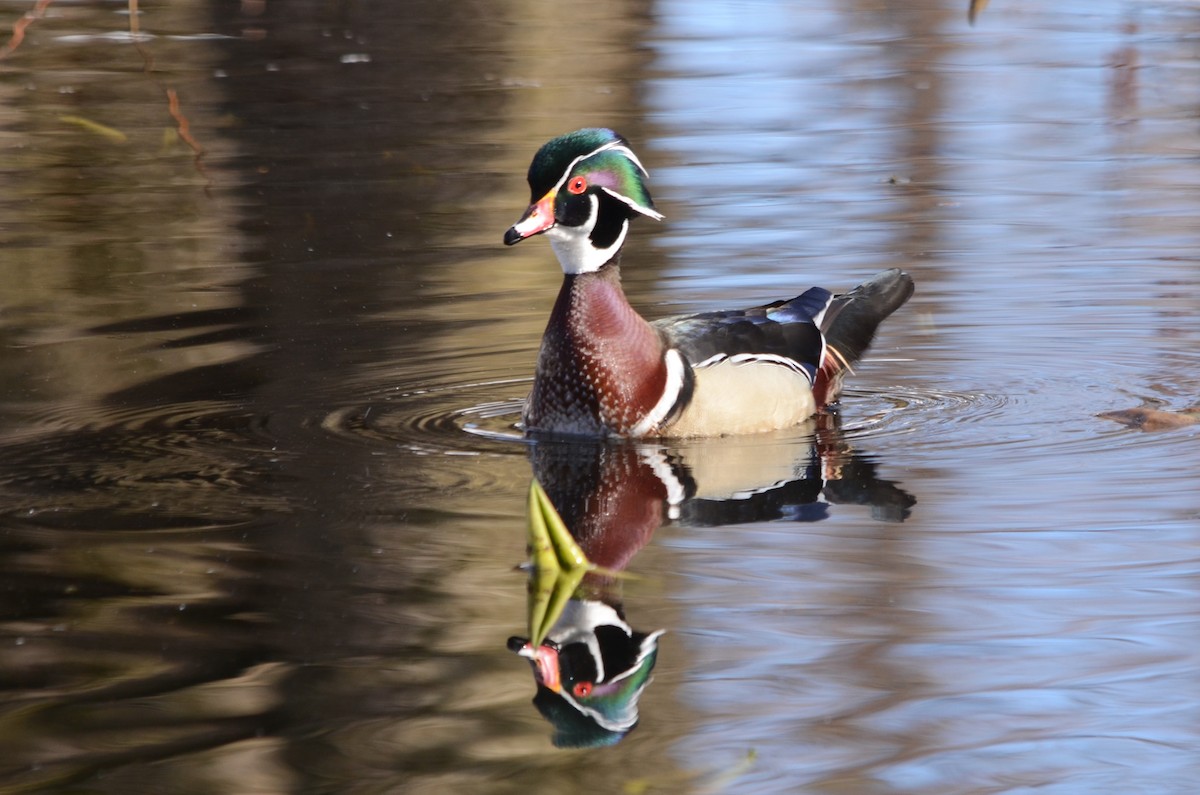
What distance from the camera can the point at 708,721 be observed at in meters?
4.83

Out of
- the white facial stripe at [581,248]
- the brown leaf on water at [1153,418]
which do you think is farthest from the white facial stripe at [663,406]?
the brown leaf on water at [1153,418]

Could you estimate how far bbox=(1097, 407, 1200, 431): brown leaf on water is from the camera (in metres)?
7.79

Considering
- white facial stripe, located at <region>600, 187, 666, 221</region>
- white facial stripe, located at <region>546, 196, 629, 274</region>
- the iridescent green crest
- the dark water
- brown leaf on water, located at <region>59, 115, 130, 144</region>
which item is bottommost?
brown leaf on water, located at <region>59, 115, 130, 144</region>

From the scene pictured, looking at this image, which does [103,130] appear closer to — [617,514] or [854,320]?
[854,320]

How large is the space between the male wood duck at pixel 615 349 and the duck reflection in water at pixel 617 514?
0.39 ft

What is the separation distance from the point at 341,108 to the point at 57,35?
17.6ft

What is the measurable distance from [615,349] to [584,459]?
0.49 metres

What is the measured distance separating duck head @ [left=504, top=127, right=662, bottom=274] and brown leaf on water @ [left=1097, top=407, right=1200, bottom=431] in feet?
6.62

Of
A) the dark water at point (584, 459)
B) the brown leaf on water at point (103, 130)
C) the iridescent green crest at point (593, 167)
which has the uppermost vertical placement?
the iridescent green crest at point (593, 167)

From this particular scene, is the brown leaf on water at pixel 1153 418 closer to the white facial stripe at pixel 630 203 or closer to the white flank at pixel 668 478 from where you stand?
the white flank at pixel 668 478

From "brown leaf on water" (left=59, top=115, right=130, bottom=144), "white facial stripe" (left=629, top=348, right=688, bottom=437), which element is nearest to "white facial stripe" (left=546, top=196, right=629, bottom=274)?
"white facial stripe" (left=629, top=348, right=688, bottom=437)

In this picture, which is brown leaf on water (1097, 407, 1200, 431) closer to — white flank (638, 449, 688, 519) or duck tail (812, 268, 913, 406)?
duck tail (812, 268, 913, 406)

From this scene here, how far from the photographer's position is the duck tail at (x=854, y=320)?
8.62 metres

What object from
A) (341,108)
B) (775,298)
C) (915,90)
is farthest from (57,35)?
(775,298)
